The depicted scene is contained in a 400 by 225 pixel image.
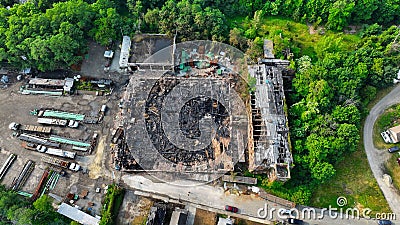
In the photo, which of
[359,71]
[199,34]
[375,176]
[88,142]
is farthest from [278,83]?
[88,142]

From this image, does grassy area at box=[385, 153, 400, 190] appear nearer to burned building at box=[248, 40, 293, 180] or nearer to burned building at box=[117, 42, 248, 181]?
burned building at box=[248, 40, 293, 180]

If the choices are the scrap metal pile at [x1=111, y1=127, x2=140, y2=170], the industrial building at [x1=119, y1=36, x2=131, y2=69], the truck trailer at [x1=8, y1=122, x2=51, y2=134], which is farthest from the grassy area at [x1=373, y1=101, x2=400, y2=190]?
the truck trailer at [x1=8, y1=122, x2=51, y2=134]

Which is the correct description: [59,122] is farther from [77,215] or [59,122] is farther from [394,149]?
[394,149]

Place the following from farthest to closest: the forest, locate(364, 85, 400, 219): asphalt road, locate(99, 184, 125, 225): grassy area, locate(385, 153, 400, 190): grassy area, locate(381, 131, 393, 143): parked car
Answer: locate(381, 131, 393, 143): parked car
locate(385, 153, 400, 190): grassy area
the forest
locate(364, 85, 400, 219): asphalt road
locate(99, 184, 125, 225): grassy area

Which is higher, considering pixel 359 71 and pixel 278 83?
pixel 359 71

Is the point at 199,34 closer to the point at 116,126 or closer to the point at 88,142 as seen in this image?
the point at 116,126

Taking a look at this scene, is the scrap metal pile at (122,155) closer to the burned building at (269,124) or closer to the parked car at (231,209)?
the parked car at (231,209)

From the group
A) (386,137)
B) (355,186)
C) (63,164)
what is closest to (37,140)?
(63,164)

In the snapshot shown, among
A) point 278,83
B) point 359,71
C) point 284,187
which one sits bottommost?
point 284,187
